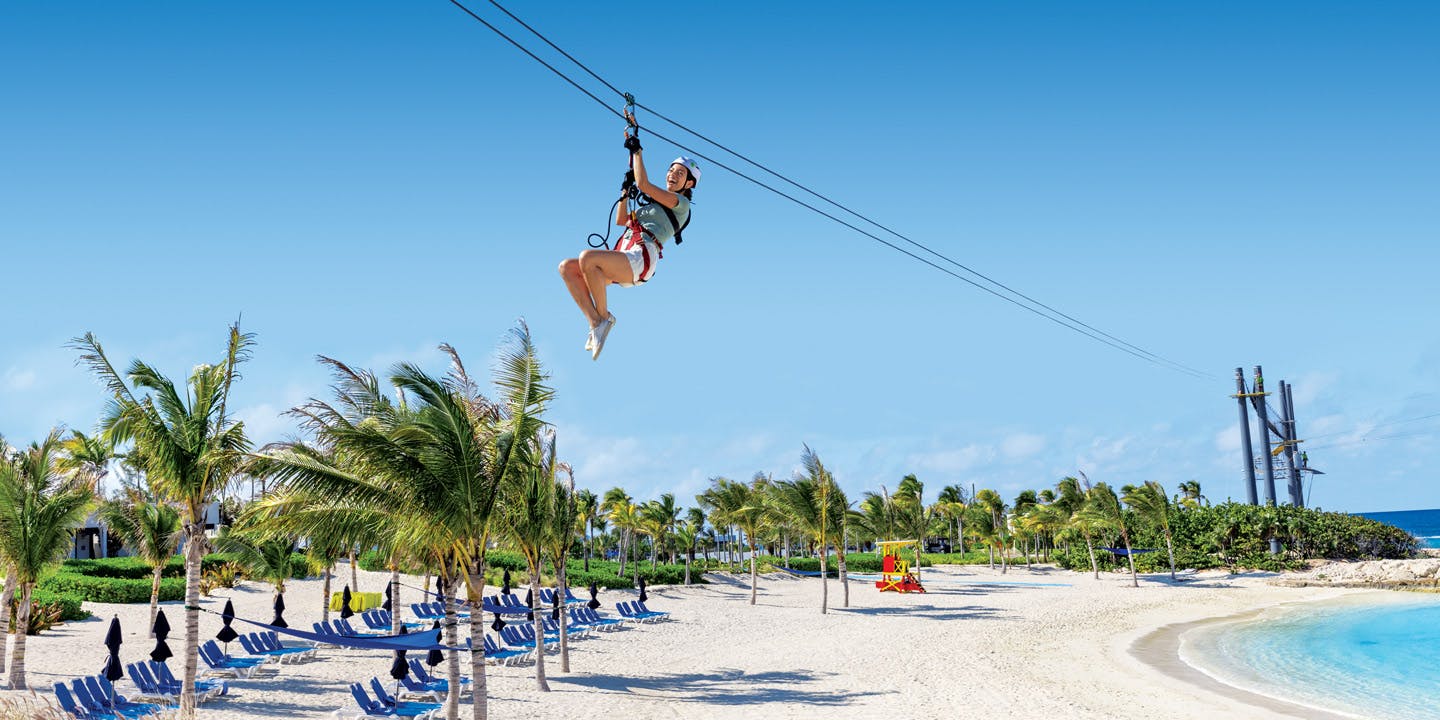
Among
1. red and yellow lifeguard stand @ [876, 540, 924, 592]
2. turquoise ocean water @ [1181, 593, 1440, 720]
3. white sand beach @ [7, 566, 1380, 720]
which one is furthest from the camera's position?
red and yellow lifeguard stand @ [876, 540, 924, 592]

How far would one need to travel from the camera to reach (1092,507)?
5069 centimetres

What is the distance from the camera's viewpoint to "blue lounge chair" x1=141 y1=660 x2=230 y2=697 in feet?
52.7

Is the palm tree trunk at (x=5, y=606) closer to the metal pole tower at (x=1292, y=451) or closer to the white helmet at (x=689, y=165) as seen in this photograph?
the white helmet at (x=689, y=165)

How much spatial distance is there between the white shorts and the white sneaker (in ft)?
0.89

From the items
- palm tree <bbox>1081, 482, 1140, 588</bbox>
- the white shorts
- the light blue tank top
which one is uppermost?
the light blue tank top

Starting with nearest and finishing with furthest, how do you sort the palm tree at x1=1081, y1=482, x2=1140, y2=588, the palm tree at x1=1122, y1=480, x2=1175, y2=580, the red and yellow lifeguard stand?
the red and yellow lifeguard stand → the palm tree at x1=1081, y1=482, x2=1140, y2=588 → the palm tree at x1=1122, y1=480, x2=1175, y2=580

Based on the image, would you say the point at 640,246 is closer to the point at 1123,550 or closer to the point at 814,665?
the point at 814,665

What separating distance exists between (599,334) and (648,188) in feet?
3.31

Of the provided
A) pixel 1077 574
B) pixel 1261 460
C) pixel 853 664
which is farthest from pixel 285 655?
pixel 1261 460

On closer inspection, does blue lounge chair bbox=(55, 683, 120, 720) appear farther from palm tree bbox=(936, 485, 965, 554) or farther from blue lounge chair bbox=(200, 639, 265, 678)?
palm tree bbox=(936, 485, 965, 554)

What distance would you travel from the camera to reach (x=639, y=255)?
6332mm

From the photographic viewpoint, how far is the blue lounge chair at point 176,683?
1606cm

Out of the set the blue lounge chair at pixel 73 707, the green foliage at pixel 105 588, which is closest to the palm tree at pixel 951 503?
the green foliage at pixel 105 588

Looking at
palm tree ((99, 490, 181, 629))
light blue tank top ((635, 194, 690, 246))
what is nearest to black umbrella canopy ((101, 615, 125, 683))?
palm tree ((99, 490, 181, 629))
